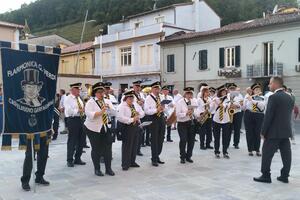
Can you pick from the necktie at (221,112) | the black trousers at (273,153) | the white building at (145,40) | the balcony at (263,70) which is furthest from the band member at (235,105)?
the white building at (145,40)

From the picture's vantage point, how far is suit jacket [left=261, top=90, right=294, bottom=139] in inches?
280

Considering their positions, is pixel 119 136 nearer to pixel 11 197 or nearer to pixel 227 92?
pixel 11 197

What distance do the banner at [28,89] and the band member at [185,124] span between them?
3.19m

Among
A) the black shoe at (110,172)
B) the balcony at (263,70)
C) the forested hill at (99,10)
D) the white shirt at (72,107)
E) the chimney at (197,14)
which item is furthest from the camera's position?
the forested hill at (99,10)

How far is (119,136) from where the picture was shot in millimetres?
8453

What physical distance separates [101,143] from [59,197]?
193cm

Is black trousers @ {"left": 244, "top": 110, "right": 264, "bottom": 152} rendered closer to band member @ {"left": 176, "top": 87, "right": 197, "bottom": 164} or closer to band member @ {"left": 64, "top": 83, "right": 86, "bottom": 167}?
band member @ {"left": 176, "top": 87, "right": 197, "bottom": 164}

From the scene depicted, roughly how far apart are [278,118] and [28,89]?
4222 mm

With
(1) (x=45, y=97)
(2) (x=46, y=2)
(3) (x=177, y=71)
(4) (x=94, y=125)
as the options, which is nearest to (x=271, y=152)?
(4) (x=94, y=125)

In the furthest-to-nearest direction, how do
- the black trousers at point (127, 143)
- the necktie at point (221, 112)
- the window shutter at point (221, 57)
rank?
the window shutter at point (221, 57) → the necktie at point (221, 112) → the black trousers at point (127, 143)

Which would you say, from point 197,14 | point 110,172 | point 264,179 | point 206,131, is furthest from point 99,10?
point 264,179

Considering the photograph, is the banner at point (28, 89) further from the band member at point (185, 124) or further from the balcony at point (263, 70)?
the balcony at point (263, 70)

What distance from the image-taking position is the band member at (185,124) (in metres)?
8.89

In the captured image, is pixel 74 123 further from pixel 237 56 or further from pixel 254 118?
pixel 237 56
